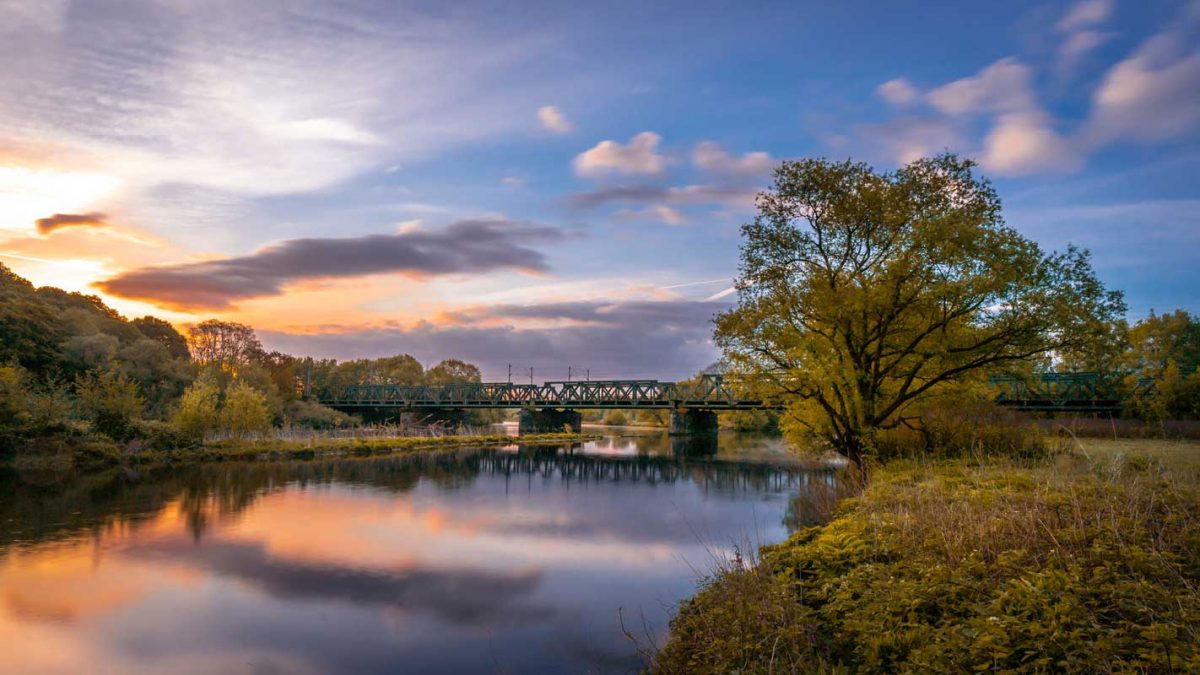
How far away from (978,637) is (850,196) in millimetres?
21133

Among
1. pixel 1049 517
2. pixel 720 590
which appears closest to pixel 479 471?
pixel 720 590

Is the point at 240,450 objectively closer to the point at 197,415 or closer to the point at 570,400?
the point at 197,415

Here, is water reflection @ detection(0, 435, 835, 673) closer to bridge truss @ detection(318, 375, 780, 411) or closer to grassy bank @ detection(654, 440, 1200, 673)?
grassy bank @ detection(654, 440, 1200, 673)

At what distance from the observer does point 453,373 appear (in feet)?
584

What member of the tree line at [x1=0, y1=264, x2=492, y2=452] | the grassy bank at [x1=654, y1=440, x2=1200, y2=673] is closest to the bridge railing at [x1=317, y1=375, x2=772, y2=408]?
the tree line at [x1=0, y1=264, x2=492, y2=452]

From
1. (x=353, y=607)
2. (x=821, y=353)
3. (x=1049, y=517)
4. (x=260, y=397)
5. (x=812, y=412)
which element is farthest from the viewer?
(x=260, y=397)

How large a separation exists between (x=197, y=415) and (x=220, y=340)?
7352 cm

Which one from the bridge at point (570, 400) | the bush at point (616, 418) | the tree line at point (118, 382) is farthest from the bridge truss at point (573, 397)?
the bush at point (616, 418)

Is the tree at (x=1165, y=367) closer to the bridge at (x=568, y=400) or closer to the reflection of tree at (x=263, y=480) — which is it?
the reflection of tree at (x=263, y=480)

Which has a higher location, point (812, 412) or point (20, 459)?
point (812, 412)

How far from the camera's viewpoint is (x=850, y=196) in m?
25.7

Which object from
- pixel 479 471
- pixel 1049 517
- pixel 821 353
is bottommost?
pixel 479 471

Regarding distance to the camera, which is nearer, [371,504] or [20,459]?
[371,504]

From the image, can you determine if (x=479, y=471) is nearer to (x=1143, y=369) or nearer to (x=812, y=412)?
(x=812, y=412)
